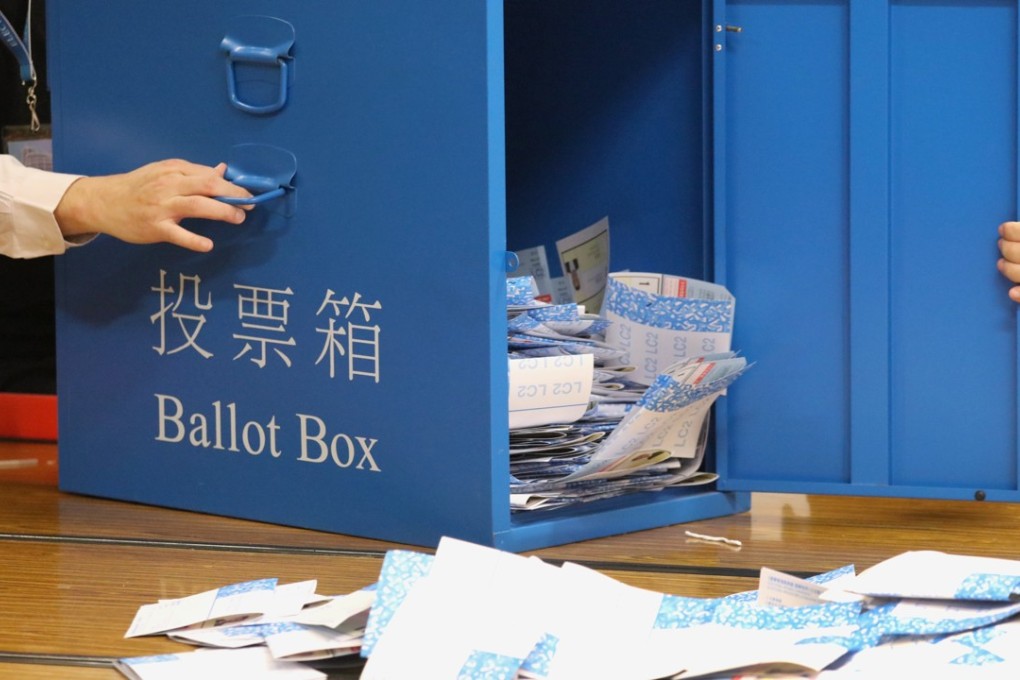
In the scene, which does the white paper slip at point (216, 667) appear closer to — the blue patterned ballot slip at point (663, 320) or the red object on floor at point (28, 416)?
the blue patterned ballot slip at point (663, 320)

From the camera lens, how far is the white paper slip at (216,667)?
3.15 feet

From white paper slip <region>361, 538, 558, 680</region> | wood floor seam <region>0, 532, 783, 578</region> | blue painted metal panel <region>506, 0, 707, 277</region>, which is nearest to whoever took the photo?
white paper slip <region>361, 538, 558, 680</region>

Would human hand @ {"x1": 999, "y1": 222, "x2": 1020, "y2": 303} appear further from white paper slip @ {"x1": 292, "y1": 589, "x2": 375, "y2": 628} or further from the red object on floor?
the red object on floor

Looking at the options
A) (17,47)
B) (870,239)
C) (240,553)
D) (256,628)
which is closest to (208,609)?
(256,628)

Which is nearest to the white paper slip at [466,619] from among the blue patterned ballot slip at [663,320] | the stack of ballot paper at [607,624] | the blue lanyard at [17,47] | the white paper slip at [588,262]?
the stack of ballot paper at [607,624]

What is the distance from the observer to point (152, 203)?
139 centimetres

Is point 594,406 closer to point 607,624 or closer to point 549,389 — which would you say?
point 549,389

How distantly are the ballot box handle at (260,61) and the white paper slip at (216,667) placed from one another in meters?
0.56

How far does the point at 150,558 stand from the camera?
4.23 ft

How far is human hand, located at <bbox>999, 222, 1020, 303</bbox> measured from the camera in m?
1.34

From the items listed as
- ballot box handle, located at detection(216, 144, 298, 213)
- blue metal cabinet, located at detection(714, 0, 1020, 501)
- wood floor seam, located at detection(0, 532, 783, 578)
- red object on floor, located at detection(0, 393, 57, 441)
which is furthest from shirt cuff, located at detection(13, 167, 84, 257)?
blue metal cabinet, located at detection(714, 0, 1020, 501)

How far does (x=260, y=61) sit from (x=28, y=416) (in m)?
0.77

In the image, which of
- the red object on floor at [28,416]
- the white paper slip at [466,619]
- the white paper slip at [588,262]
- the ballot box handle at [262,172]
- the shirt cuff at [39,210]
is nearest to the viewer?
the white paper slip at [466,619]

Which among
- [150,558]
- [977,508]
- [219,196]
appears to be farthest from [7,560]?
[977,508]
